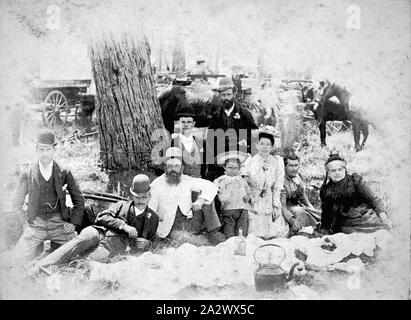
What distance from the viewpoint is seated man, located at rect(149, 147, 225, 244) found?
236 inches

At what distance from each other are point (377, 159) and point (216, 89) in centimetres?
174

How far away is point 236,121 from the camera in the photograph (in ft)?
19.9

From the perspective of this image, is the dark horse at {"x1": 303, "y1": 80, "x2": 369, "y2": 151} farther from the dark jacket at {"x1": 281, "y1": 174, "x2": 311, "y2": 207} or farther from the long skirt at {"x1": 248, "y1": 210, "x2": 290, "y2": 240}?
the long skirt at {"x1": 248, "y1": 210, "x2": 290, "y2": 240}

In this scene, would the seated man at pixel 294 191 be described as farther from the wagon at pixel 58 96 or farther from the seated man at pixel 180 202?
the wagon at pixel 58 96

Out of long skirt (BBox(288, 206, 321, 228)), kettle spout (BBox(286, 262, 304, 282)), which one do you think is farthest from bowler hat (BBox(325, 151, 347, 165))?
kettle spout (BBox(286, 262, 304, 282))

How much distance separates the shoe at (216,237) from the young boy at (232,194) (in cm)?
5

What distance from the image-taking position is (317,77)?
20.0 ft

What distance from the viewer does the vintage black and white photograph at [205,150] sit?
592cm

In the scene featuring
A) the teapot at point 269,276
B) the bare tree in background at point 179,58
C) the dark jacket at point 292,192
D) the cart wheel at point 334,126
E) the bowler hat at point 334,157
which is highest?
the bare tree in background at point 179,58

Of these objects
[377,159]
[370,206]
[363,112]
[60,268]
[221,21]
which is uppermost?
[221,21]

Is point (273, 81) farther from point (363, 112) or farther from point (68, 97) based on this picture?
point (68, 97)

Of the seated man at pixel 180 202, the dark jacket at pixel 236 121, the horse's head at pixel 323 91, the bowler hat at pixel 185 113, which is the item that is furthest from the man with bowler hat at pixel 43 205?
the horse's head at pixel 323 91

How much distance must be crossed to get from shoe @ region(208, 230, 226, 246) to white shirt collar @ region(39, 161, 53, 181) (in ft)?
5.35
